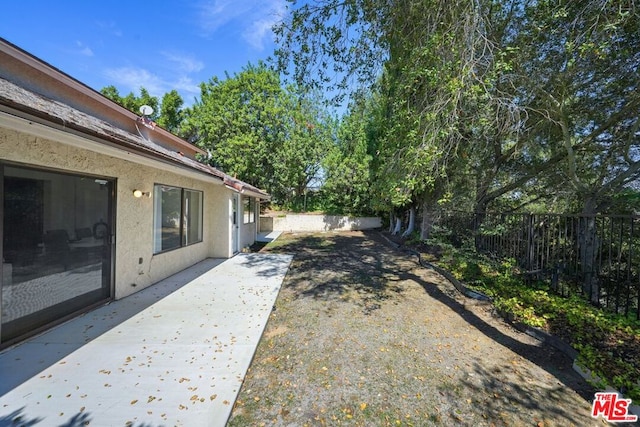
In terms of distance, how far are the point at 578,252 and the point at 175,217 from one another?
31.3 ft

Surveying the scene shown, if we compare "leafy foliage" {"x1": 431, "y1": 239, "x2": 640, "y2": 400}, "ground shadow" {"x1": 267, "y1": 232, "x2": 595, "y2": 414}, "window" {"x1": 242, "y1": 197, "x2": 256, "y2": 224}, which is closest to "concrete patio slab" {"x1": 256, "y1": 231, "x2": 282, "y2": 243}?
"window" {"x1": 242, "y1": 197, "x2": 256, "y2": 224}

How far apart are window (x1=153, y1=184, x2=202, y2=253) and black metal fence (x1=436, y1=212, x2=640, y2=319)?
8.45 meters

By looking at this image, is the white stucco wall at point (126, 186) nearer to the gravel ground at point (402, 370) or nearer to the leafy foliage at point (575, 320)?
the gravel ground at point (402, 370)

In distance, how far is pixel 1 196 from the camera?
3.49m

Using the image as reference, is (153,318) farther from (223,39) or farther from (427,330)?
(223,39)

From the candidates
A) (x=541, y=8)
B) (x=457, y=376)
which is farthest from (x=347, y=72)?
(x=457, y=376)

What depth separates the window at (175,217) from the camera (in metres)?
6.99

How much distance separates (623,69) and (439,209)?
6753 millimetres

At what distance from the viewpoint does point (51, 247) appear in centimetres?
424

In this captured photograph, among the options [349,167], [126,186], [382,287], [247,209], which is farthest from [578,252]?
[349,167]

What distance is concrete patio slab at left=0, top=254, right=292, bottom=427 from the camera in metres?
2.62

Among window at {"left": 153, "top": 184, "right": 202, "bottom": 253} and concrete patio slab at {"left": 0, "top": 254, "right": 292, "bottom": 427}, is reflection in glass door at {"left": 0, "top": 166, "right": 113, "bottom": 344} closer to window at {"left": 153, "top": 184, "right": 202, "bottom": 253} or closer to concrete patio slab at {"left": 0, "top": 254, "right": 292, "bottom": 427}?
concrete patio slab at {"left": 0, "top": 254, "right": 292, "bottom": 427}

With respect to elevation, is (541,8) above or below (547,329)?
above

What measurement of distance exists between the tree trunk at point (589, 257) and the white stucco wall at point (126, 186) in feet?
27.7
